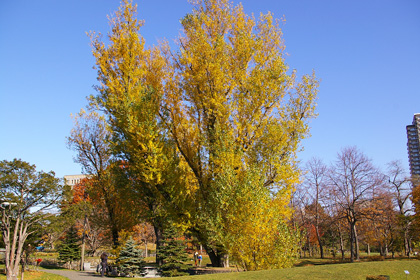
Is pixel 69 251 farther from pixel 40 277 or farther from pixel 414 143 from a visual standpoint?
pixel 414 143

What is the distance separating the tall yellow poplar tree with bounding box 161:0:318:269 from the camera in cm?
1124

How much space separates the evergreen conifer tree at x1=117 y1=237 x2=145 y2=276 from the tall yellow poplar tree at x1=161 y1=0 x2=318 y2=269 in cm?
567

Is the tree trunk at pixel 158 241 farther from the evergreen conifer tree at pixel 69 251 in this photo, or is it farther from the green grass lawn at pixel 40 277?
the evergreen conifer tree at pixel 69 251

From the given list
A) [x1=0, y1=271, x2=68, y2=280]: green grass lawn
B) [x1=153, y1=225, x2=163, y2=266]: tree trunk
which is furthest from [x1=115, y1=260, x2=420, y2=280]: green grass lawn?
[x1=0, y1=271, x2=68, y2=280]: green grass lawn

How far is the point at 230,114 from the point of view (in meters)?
12.8

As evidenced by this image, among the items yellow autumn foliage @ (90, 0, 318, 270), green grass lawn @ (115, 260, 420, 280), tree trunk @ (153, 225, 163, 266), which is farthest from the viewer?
tree trunk @ (153, 225, 163, 266)

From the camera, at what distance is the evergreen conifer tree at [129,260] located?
17438mm

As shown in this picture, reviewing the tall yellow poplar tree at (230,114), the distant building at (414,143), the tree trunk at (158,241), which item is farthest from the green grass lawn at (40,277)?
the distant building at (414,143)

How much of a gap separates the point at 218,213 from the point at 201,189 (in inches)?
116

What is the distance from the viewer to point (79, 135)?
21.4m

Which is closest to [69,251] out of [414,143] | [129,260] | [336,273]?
[129,260]

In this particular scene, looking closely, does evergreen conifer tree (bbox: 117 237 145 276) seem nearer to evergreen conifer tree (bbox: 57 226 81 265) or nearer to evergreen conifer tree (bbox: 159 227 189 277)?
evergreen conifer tree (bbox: 159 227 189 277)

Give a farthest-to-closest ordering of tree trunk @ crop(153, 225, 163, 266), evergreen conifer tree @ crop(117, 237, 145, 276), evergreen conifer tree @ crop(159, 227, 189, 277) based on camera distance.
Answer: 1. evergreen conifer tree @ crop(117, 237, 145, 276)
2. tree trunk @ crop(153, 225, 163, 266)
3. evergreen conifer tree @ crop(159, 227, 189, 277)

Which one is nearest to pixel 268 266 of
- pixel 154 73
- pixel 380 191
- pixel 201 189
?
pixel 201 189
